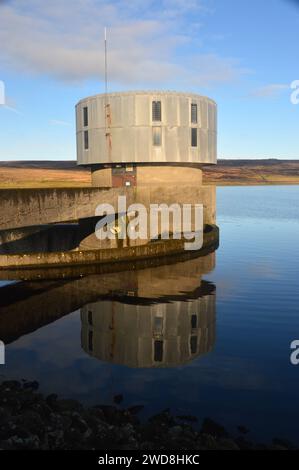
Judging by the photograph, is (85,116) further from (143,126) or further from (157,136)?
(157,136)

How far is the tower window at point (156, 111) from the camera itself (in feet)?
115

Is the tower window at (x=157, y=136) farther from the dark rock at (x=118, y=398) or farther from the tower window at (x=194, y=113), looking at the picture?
the dark rock at (x=118, y=398)

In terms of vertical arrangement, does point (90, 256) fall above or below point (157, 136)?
below

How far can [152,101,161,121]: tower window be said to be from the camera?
35138 mm

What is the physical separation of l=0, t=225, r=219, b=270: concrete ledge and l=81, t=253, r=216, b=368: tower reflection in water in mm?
3308

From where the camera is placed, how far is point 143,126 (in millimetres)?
35094

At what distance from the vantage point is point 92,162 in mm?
37594

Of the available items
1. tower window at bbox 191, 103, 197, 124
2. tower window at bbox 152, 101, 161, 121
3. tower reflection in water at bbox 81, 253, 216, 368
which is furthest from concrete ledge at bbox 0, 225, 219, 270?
tower window at bbox 191, 103, 197, 124

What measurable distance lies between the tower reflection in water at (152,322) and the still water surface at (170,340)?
0.16ft

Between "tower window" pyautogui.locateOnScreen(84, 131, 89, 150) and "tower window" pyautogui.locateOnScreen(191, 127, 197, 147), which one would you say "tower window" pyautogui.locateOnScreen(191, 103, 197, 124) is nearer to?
"tower window" pyautogui.locateOnScreen(191, 127, 197, 147)

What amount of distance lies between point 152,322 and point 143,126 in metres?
22.1

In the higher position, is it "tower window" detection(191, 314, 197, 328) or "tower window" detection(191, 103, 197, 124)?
"tower window" detection(191, 103, 197, 124)

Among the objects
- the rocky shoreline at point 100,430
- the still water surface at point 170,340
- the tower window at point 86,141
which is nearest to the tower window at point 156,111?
the tower window at point 86,141

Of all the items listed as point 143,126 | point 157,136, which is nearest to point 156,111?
point 143,126
